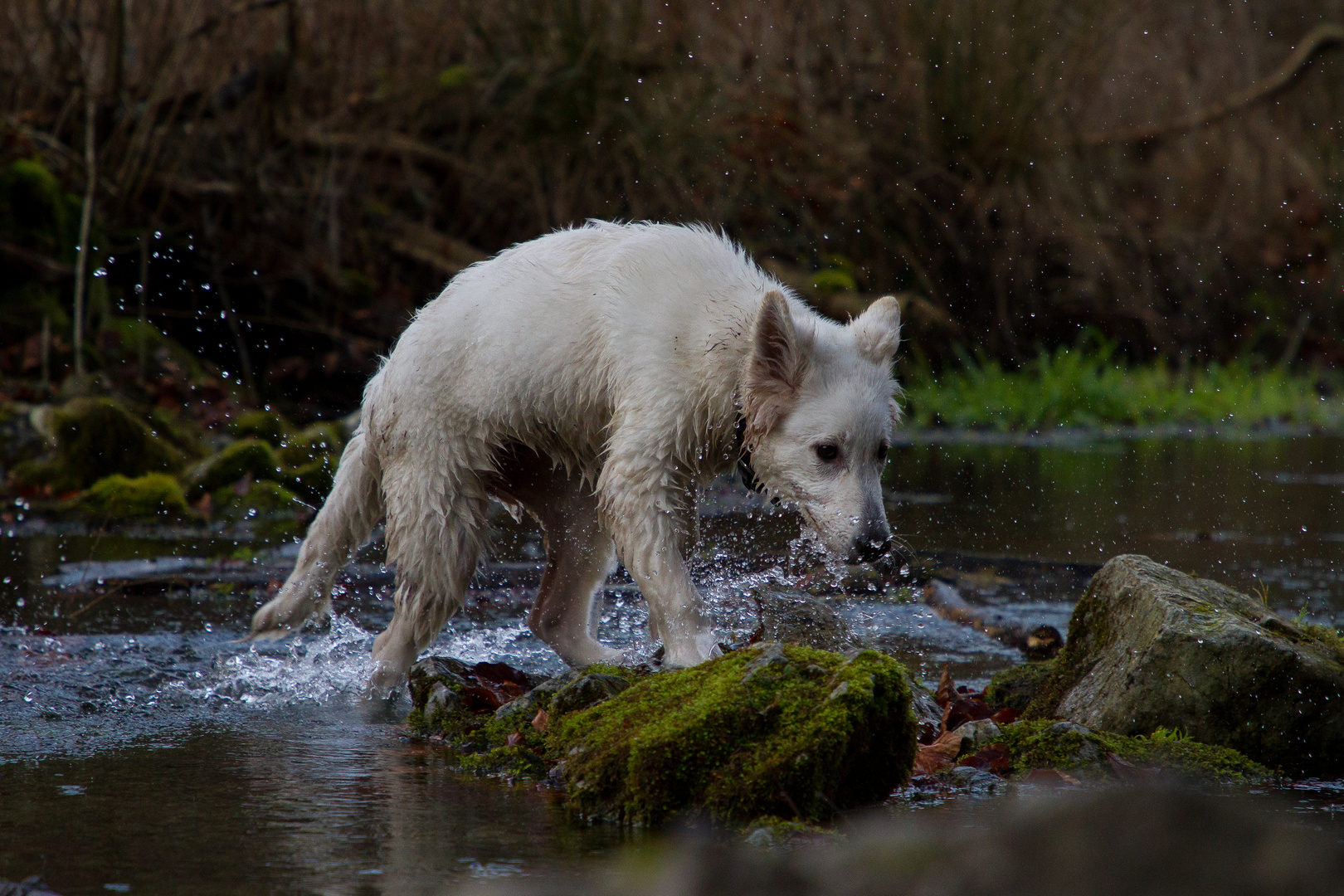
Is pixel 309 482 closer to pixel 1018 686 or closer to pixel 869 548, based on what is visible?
pixel 869 548

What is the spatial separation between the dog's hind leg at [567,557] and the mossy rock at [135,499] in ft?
13.9

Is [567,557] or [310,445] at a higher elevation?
[567,557]

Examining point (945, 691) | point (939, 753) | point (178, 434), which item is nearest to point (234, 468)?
point (178, 434)

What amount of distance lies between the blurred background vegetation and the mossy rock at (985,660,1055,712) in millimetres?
7799

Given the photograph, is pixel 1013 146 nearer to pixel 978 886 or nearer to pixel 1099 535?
pixel 1099 535

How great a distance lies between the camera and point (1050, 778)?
12.6 feet

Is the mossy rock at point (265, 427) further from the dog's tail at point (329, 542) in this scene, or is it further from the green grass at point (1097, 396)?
the green grass at point (1097, 396)

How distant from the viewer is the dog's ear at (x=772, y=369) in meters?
4.61

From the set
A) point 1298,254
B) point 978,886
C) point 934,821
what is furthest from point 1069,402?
point 978,886

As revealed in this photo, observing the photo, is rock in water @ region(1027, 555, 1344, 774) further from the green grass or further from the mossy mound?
the green grass

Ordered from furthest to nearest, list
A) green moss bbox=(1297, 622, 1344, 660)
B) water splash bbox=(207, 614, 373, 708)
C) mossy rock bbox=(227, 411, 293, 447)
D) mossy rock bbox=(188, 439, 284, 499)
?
mossy rock bbox=(227, 411, 293, 447) < mossy rock bbox=(188, 439, 284, 499) < water splash bbox=(207, 614, 373, 708) < green moss bbox=(1297, 622, 1344, 660)

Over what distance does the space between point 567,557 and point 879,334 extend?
5.32 ft

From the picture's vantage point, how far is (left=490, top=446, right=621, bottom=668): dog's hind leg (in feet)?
18.5

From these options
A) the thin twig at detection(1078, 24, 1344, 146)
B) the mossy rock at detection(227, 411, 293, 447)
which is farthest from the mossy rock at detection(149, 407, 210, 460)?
the thin twig at detection(1078, 24, 1344, 146)
